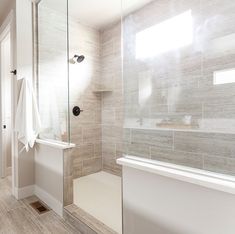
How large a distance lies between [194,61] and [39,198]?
2.47 meters

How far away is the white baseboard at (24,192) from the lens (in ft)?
7.66

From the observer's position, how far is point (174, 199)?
103 cm

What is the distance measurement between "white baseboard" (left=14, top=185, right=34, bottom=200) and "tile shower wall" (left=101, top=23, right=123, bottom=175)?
1.20m

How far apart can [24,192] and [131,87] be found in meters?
1.91

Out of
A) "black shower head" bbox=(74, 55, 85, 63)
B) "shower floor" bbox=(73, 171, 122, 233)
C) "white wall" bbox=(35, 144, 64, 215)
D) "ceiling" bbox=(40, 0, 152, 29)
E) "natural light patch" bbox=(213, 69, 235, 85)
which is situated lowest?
"shower floor" bbox=(73, 171, 122, 233)

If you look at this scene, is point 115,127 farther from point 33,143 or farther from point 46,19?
point 46,19

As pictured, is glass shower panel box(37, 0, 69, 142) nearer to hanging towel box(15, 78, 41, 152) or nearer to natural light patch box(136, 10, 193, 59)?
hanging towel box(15, 78, 41, 152)

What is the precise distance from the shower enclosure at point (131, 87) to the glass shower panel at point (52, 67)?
13mm

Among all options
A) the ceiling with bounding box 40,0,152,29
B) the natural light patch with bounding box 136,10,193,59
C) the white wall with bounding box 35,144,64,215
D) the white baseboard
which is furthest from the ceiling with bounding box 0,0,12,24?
the white baseboard

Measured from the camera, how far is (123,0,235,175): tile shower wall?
1688mm

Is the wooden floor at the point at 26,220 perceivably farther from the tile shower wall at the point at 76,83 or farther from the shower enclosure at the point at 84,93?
the tile shower wall at the point at 76,83

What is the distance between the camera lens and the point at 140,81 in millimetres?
2227

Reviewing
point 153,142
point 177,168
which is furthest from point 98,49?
point 177,168

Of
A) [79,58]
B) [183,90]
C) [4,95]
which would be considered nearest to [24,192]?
[4,95]
